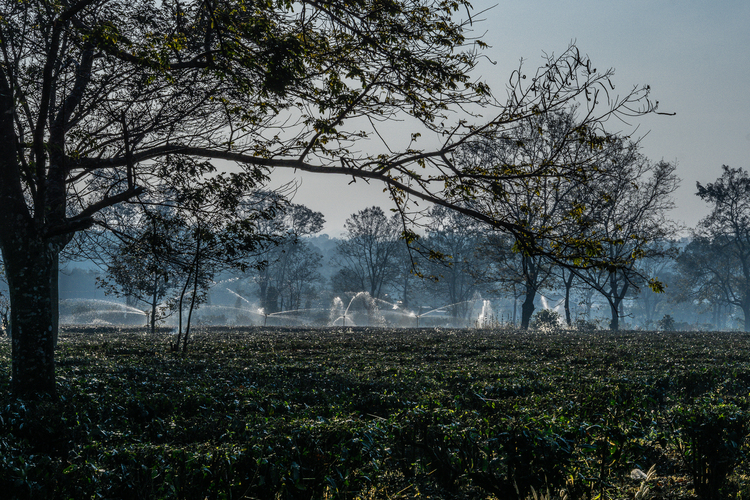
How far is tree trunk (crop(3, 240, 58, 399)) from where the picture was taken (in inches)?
223

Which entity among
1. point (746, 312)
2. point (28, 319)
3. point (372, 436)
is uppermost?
point (28, 319)

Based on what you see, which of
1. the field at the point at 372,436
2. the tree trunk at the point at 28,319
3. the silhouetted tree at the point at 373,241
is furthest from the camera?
the silhouetted tree at the point at 373,241

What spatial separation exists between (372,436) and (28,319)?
5064 mm

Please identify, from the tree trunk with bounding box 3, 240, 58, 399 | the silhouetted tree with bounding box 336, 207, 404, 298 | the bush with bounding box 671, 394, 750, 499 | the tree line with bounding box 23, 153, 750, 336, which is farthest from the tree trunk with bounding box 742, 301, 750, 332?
the tree trunk with bounding box 3, 240, 58, 399

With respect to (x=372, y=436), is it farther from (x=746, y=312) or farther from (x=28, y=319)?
(x=746, y=312)

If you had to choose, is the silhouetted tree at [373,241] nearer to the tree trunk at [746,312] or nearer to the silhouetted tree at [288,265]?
the silhouetted tree at [288,265]

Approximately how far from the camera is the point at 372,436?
307cm

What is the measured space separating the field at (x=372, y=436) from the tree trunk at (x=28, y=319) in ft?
1.05

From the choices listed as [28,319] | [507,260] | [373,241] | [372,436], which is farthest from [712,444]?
[373,241]

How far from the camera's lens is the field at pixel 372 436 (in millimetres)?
2711

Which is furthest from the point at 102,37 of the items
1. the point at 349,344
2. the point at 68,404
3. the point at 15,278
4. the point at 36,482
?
the point at 349,344

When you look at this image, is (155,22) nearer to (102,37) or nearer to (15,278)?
(102,37)

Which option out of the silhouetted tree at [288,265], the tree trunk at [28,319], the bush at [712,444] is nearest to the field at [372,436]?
the bush at [712,444]

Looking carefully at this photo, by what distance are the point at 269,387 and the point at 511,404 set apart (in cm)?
334
